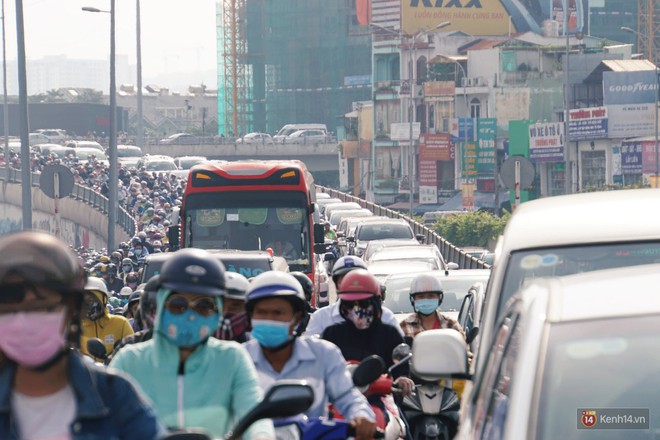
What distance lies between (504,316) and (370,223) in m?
39.2

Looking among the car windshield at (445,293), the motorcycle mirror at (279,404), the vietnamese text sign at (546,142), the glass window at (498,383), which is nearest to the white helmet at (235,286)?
the glass window at (498,383)

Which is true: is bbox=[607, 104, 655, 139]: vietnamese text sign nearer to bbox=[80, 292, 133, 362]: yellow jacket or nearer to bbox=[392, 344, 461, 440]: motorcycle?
bbox=[80, 292, 133, 362]: yellow jacket

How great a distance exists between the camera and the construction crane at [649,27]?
139250 mm

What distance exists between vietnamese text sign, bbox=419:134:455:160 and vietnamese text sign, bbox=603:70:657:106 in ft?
51.7

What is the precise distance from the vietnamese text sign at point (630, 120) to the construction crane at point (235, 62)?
288ft

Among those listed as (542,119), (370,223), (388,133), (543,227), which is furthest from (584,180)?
(543,227)

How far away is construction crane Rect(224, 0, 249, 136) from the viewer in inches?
6722

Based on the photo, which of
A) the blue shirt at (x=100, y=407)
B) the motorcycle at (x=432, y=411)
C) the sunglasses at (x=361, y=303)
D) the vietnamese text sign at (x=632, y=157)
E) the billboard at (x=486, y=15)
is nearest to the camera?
the blue shirt at (x=100, y=407)

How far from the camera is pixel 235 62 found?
171 m

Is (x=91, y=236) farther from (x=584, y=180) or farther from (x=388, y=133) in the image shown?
(x=388, y=133)

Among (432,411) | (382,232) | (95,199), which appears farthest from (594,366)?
(95,199)

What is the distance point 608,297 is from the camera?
4.50m

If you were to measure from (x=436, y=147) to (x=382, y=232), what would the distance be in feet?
193

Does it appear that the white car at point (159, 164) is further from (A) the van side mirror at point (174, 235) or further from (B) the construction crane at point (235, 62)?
(B) the construction crane at point (235, 62)
